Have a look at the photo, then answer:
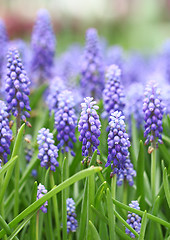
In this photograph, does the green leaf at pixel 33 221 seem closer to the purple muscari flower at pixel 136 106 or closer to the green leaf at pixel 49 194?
the green leaf at pixel 49 194

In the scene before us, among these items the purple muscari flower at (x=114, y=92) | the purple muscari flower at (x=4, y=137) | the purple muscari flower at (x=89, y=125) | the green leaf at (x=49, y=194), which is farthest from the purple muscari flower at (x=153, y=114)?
the purple muscari flower at (x=4, y=137)

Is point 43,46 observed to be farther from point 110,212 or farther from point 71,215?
point 110,212

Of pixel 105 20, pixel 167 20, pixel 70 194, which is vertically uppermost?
pixel 167 20

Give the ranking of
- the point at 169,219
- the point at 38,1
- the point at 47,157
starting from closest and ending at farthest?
the point at 47,157 < the point at 169,219 < the point at 38,1

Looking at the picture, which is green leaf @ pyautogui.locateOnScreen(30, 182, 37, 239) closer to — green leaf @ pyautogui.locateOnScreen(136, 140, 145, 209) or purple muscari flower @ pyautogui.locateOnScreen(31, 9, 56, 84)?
green leaf @ pyautogui.locateOnScreen(136, 140, 145, 209)

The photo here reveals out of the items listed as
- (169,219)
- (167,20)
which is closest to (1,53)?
(169,219)

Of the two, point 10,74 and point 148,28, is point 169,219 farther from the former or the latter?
point 148,28

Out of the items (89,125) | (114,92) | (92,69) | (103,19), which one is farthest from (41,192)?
(103,19)
